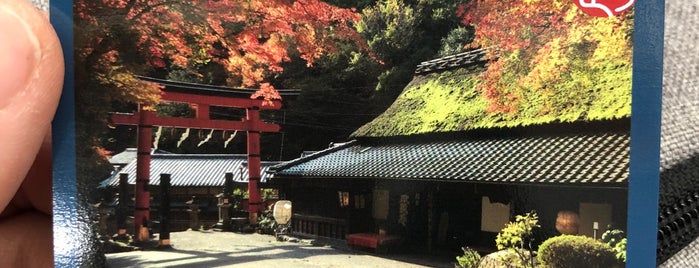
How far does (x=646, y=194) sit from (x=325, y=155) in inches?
25.0

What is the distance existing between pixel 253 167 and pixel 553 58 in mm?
650

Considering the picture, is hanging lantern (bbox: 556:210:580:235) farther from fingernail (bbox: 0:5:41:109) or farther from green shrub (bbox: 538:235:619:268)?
fingernail (bbox: 0:5:41:109)

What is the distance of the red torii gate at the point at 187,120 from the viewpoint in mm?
892

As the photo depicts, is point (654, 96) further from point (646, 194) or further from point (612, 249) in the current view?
point (612, 249)

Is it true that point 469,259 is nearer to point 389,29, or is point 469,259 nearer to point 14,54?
point 389,29

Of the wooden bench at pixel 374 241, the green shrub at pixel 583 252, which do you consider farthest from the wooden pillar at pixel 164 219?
the green shrub at pixel 583 252

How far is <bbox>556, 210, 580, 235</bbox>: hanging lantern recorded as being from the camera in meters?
0.82

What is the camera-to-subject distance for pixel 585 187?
2.63 feet

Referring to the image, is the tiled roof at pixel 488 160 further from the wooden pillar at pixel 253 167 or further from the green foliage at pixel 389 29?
the green foliage at pixel 389 29

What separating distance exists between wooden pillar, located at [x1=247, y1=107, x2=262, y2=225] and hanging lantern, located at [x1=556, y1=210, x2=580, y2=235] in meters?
0.64

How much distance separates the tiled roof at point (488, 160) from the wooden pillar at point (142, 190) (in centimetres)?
29

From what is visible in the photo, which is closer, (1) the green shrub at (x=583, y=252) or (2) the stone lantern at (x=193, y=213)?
(1) the green shrub at (x=583, y=252)

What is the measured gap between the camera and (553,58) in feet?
2.67

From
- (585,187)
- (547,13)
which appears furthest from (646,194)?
(547,13)
